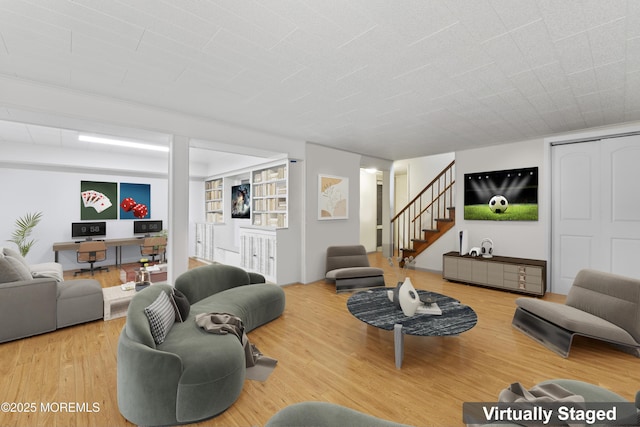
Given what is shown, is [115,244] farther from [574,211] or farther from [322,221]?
[574,211]

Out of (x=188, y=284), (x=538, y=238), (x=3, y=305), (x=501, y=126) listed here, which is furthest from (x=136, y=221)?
(x=538, y=238)

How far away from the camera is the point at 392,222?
7.61 m

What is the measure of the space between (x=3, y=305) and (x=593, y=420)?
5.11 metres

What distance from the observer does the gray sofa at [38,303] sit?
9.69 ft

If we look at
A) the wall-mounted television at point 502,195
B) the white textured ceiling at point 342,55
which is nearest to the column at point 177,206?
the white textured ceiling at point 342,55

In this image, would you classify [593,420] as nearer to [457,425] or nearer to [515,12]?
[457,425]

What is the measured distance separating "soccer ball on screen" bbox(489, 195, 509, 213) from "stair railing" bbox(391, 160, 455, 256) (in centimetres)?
114

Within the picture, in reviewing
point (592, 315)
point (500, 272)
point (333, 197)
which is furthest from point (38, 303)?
point (500, 272)

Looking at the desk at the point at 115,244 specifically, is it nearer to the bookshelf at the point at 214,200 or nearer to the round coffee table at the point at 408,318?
the bookshelf at the point at 214,200

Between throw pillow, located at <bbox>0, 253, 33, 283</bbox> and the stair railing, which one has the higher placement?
the stair railing

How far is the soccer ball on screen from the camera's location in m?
5.34

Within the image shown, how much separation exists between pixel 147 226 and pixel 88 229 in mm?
1221

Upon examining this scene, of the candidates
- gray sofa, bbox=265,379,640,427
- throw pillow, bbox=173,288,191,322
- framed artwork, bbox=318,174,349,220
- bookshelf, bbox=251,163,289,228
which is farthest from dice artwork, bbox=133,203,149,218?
gray sofa, bbox=265,379,640,427

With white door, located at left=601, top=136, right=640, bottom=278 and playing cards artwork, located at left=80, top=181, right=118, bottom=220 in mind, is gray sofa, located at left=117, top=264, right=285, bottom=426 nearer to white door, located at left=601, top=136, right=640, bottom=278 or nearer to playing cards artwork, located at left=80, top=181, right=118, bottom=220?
white door, located at left=601, top=136, right=640, bottom=278
